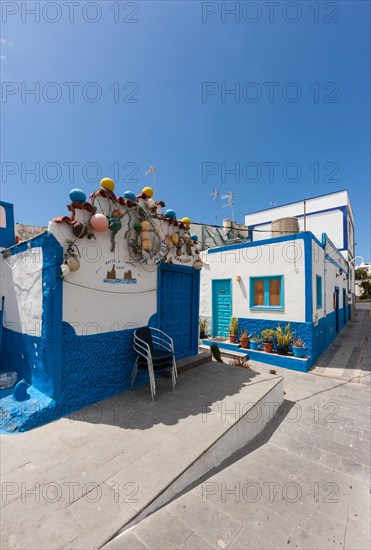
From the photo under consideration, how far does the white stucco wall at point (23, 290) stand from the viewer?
12.9 feet

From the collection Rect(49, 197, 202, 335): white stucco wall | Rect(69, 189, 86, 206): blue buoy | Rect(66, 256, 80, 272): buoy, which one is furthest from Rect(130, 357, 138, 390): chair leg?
Rect(69, 189, 86, 206): blue buoy

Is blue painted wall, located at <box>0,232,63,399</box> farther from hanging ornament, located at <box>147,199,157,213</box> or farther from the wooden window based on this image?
the wooden window

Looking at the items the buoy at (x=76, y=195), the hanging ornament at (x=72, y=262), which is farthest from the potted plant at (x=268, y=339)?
the buoy at (x=76, y=195)

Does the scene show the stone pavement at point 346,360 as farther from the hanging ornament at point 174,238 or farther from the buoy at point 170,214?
the buoy at point 170,214

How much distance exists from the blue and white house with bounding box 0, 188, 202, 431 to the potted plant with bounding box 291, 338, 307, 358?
422cm

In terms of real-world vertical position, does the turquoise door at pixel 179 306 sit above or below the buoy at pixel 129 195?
below

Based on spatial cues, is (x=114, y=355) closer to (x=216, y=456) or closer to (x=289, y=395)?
(x=216, y=456)

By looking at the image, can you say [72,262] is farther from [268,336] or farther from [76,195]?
[268,336]

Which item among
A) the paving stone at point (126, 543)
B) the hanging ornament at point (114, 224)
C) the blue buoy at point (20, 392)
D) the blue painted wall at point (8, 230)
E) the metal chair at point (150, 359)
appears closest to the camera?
the paving stone at point (126, 543)

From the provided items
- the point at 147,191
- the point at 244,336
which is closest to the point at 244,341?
the point at 244,336

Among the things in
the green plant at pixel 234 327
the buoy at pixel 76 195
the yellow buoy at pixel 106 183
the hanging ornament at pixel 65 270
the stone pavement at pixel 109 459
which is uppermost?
the yellow buoy at pixel 106 183

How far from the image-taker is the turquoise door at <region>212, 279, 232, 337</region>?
9492 mm

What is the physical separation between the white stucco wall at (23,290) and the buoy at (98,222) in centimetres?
95

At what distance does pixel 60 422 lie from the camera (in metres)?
3.44
